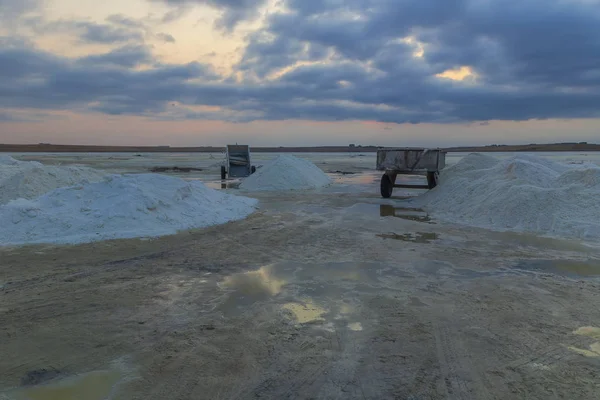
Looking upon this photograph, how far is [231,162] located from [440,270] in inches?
804

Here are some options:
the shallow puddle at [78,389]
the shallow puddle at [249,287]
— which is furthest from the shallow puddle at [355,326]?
the shallow puddle at [78,389]

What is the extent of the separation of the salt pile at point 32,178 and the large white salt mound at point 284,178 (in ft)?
22.4

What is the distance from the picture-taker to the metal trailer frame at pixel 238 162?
80.4 ft

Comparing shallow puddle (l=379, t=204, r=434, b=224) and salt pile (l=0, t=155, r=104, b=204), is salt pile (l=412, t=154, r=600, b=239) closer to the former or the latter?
shallow puddle (l=379, t=204, r=434, b=224)

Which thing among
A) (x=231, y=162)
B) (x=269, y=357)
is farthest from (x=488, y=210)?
(x=231, y=162)

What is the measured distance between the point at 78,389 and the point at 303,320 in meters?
2.07

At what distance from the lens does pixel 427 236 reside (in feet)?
27.7

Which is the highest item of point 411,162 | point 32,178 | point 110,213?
point 411,162

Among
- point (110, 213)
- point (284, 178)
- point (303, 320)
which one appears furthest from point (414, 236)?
point (284, 178)

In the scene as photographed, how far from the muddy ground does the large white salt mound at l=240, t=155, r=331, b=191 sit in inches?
433

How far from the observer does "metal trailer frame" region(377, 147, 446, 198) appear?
13.9m

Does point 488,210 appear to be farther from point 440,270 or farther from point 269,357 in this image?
point 269,357

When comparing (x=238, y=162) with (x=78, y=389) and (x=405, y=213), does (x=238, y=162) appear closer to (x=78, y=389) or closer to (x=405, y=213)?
(x=405, y=213)

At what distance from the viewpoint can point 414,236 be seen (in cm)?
844
